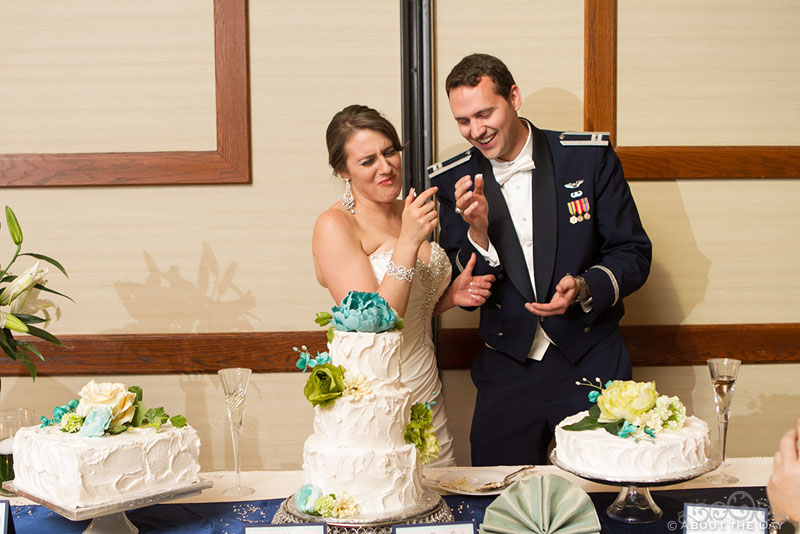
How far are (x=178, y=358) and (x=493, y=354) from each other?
132 cm

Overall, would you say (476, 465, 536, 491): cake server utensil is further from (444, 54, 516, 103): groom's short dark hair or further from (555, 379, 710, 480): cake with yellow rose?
(444, 54, 516, 103): groom's short dark hair

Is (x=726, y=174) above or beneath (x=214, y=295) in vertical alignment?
above

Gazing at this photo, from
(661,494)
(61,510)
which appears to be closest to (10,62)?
(61,510)

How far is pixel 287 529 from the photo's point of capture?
4.67 ft

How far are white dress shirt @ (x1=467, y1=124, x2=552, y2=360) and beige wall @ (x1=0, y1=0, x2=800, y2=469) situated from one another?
0.54 m

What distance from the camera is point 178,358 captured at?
10.4ft

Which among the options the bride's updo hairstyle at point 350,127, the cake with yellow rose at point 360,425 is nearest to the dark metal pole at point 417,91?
the bride's updo hairstyle at point 350,127

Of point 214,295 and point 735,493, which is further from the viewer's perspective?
point 214,295

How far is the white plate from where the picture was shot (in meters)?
1.79

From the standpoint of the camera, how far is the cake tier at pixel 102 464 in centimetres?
153

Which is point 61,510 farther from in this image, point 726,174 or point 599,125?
point 726,174

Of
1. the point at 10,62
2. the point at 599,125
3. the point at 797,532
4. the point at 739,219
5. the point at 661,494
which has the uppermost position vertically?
the point at 10,62

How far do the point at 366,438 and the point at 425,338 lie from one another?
108 cm

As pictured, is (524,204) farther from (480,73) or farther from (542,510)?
(542,510)
